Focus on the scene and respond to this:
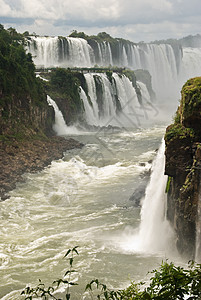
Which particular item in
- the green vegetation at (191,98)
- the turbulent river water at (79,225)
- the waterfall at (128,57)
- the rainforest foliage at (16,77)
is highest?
the waterfall at (128,57)

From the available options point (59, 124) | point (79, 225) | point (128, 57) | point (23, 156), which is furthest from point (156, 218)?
point (128, 57)

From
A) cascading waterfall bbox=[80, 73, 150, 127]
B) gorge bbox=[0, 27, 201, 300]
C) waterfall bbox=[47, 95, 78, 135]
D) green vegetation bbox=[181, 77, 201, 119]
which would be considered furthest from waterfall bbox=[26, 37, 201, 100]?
green vegetation bbox=[181, 77, 201, 119]

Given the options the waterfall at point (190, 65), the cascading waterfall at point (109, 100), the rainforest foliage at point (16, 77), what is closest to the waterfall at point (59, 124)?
the rainforest foliage at point (16, 77)

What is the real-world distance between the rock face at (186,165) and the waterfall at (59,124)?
21.7m

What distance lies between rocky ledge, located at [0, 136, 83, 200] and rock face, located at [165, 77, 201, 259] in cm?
940

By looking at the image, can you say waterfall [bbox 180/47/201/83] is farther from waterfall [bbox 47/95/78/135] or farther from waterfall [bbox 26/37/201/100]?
waterfall [bbox 47/95/78/135]

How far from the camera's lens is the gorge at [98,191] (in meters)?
9.35

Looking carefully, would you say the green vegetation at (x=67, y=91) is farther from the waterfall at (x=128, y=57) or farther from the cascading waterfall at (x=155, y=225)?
the cascading waterfall at (x=155, y=225)

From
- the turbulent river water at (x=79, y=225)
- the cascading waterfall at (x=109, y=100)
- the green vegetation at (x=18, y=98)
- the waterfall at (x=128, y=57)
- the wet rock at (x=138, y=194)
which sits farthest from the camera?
the waterfall at (x=128, y=57)

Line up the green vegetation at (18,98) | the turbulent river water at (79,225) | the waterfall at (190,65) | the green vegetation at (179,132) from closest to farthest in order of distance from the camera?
1. the green vegetation at (179,132)
2. the turbulent river water at (79,225)
3. the green vegetation at (18,98)
4. the waterfall at (190,65)

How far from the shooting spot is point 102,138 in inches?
1207

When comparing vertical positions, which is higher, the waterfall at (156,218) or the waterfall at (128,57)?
the waterfall at (128,57)

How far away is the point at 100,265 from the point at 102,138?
2090 cm

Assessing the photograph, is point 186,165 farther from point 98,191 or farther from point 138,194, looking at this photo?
point 98,191
